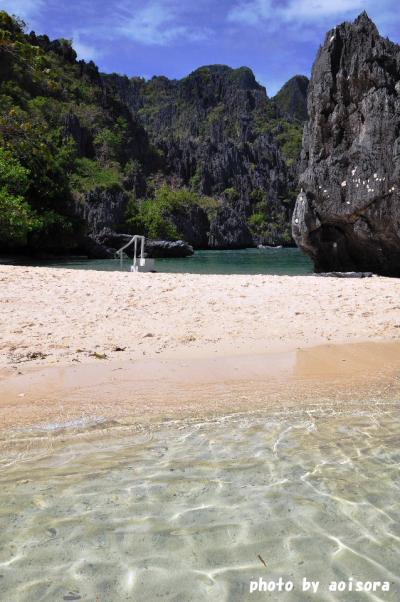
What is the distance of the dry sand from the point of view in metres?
5.32

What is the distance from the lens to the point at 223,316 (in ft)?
30.8

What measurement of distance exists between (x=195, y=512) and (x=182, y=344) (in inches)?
194

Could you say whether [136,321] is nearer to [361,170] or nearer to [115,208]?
[361,170]

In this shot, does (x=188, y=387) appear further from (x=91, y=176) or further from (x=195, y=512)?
(x=91, y=176)

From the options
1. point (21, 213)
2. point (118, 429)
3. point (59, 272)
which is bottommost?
point (118, 429)

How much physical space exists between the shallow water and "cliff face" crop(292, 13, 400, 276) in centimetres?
1969

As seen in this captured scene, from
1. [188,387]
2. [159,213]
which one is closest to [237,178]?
[159,213]

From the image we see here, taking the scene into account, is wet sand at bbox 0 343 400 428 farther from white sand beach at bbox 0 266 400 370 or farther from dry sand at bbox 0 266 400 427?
white sand beach at bbox 0 266 400 370

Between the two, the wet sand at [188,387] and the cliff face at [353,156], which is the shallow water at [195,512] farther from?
the cliff face at [353,156]

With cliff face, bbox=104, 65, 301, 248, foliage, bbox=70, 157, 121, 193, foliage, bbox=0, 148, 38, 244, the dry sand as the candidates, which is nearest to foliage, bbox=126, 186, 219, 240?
foliage, bbox=70, 157, 121, 193

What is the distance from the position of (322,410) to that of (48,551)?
316cm

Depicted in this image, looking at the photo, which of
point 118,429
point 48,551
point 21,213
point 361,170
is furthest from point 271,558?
point 21,213

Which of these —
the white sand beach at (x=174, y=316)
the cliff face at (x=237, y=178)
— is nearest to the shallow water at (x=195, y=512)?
the white sand beach at (x=174, y=316)

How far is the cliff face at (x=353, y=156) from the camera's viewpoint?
21859 mm
